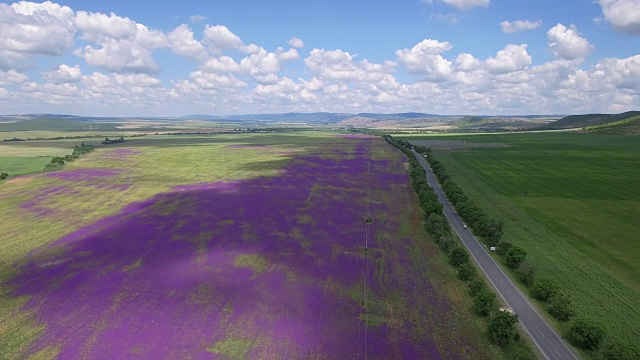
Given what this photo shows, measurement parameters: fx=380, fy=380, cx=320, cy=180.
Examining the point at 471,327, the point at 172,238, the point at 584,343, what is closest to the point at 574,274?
the point at 584,343

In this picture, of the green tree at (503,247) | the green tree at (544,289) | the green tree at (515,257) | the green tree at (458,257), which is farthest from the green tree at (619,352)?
the green tree at (503,247)

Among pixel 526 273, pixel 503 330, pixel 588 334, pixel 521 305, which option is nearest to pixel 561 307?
pixel 521 305

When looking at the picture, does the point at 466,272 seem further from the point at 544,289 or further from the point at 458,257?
the point at 544,289

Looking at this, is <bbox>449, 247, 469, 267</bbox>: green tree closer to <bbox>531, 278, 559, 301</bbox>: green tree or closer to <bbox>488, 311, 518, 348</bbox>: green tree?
<bbox>531, 278, 559, 301</bbox>: green tree

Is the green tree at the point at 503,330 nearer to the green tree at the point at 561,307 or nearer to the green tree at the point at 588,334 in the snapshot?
the green tree at the point at 588,334

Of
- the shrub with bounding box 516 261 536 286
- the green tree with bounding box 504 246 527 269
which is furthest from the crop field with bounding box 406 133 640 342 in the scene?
the green tree with bounding box 504 246 527 269

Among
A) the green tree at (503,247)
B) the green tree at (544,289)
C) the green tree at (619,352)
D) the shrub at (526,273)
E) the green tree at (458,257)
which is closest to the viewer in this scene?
the green tree at (619,352)

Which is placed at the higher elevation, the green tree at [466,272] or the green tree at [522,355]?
the green tree at [466,272]
